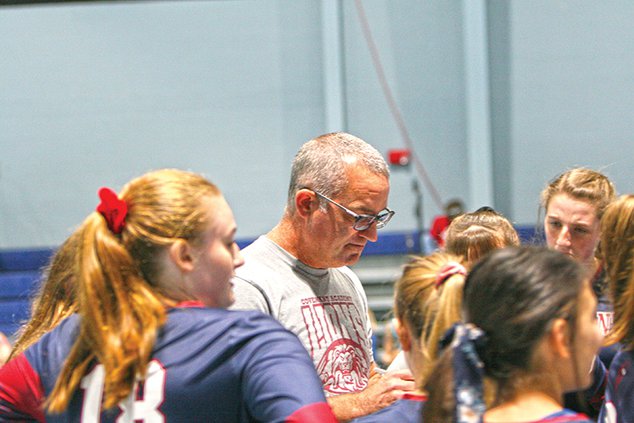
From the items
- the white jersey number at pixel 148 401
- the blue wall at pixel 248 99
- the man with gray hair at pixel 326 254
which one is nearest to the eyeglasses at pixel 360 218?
the man with gray hair at pixel 326 254

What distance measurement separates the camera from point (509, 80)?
6293 mm

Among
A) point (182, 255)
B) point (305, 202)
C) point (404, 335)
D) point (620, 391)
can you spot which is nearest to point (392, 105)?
point (305, 202)

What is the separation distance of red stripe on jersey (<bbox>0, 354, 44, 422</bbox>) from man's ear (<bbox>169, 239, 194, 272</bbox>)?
33cm

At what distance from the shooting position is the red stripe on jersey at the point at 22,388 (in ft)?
4.72

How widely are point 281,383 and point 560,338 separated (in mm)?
430

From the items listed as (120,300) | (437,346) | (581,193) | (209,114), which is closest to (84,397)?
(120,300)

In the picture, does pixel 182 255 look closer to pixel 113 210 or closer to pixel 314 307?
pixel 113 210

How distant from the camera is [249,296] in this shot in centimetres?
191

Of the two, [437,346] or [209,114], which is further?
[209,114]

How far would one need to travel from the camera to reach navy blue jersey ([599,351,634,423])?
1602mm

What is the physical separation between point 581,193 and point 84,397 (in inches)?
64.3

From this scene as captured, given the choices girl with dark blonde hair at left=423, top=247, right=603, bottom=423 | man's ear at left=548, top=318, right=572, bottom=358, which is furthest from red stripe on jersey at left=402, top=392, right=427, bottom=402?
man's ear at left=548, top=318, right=572, bottom=358

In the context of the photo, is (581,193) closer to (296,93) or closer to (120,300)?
(120,300)

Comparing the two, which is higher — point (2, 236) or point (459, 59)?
point (459, 59)
